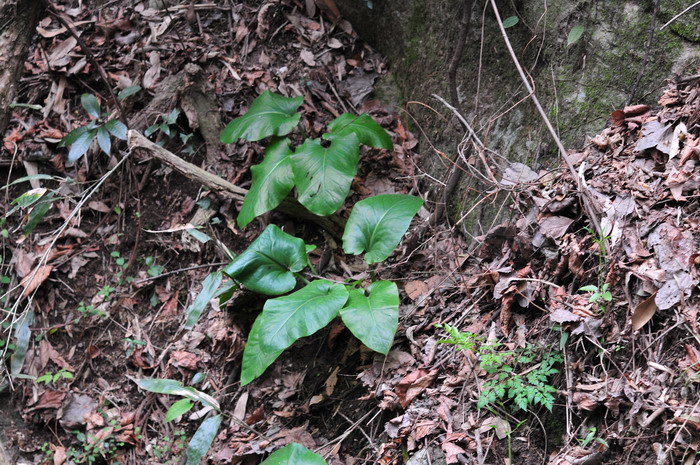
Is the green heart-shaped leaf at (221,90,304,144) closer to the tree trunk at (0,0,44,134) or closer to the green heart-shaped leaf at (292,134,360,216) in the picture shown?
the green heart-shaped leaf at (292,134,360,216)

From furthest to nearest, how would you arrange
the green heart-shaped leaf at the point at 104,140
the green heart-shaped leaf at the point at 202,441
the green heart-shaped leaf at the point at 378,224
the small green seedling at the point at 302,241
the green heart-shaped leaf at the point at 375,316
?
the green heart-shaped leaf at the point at 104,140 < the green heart-shaped leaf at the point at 378,224 < the green heart-shaped leaf at the point at 202,441 < the small green seedling at the point at 302,241 < the green heart-shaped leaf at the point at 375,316

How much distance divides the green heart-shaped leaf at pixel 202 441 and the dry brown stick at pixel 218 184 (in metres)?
1.28

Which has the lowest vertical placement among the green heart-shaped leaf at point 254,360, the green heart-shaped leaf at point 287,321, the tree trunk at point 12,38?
the green heart-shaped leaf at point 254,360

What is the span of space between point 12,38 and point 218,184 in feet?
4.25

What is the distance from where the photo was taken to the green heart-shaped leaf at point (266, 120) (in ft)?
11.1

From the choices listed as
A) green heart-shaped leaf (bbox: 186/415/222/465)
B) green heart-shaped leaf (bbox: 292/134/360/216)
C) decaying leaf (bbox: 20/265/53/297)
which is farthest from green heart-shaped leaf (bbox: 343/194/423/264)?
decaying leaf (bbox: 20/265/53/297)

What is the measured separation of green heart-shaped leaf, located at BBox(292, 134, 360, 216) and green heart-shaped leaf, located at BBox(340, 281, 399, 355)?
1.88ft

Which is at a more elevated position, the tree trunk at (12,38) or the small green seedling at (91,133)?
the tree trunk at (12,38)

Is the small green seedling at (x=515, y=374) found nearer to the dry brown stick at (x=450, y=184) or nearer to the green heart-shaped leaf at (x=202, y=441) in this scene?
the dry brown stick at (x=450, y=184)

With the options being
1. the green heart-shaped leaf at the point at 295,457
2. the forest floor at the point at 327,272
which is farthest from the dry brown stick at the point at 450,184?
the green heart-shaped leaf at the point at 295,457

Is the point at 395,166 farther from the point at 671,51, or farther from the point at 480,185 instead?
the point at 671,51

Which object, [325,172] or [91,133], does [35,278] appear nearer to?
[91,133]

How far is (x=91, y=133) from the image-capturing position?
374cm

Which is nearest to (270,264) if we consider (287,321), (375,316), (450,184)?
(287,321)
